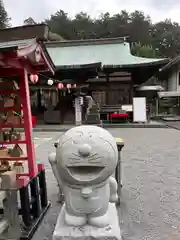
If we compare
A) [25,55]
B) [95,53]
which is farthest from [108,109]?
[25,55]

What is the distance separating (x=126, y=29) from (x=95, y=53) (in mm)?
28518

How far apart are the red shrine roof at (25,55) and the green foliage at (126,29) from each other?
35472mm

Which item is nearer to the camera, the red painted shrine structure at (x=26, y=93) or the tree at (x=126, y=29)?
the red painted shrine structure at (x=26, y=93)

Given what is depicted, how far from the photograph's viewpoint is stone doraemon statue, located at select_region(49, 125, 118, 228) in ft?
6.46

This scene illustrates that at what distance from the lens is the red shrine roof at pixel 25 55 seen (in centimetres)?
261

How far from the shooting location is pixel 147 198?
11.7 ft

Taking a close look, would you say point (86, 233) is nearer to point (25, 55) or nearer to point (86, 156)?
point (86, 156)

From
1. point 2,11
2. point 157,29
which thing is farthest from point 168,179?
point 157,29

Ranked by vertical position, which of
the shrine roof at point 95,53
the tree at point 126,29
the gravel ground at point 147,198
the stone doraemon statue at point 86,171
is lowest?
the gravel ground at point 147,198

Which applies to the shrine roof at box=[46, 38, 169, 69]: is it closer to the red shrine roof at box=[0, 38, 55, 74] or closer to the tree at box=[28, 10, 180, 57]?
the red shrine roof at box=[0, 38, 55, 74]

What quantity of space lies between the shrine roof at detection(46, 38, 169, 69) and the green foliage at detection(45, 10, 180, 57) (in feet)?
64.3

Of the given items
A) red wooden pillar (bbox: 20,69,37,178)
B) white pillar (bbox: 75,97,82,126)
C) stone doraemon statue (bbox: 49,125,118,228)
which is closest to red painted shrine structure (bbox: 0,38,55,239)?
red wooden pillar (bbox: 20,69,37,178)

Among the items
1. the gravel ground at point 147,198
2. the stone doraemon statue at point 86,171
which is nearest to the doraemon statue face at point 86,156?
the stone doraemon statue at point 86,171

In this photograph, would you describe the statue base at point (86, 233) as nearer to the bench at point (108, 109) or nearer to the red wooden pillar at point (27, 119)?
the red wooden pillar at point (27, 119)
